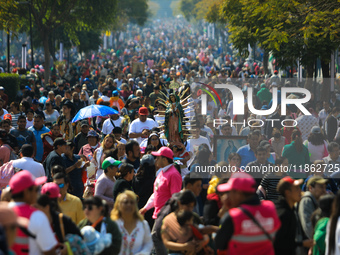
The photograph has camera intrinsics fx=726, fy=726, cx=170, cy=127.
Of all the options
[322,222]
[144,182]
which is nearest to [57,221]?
[322,222]

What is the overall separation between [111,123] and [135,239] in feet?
24.7

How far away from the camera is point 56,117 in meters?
16.2

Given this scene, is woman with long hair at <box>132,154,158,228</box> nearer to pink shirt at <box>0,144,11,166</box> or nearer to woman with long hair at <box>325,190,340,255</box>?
pink shirt at <box>0,144,11,166</box>

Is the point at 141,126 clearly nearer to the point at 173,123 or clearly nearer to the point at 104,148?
the point at 173,123

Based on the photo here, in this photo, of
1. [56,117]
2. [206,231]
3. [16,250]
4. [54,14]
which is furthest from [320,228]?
[54,14]

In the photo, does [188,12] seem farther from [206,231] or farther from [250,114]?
[206,231]

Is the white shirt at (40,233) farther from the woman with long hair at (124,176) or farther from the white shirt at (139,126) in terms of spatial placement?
the white shirt at (139,126)

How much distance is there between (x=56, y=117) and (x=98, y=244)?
9920 millimetres

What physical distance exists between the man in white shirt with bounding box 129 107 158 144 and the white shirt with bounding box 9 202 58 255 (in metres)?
7.78

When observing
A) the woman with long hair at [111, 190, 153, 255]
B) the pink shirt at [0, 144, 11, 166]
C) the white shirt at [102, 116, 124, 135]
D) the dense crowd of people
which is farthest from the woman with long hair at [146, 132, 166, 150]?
the woman with long hair at [111, 190, 153, 255]

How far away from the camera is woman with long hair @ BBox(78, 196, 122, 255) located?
21.9 ft

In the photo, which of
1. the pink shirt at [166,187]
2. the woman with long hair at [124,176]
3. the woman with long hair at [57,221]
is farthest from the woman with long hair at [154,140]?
the woman with long hair at [57,221]

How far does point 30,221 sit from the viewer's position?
569 centimetres

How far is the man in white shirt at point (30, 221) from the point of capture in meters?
5.69
